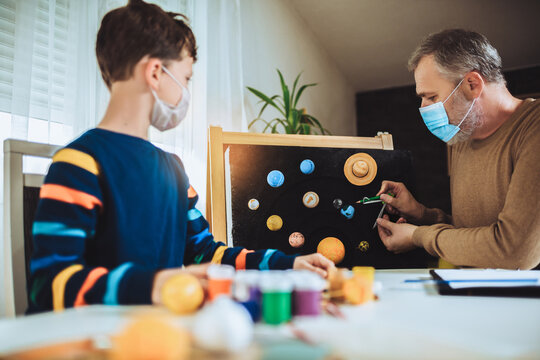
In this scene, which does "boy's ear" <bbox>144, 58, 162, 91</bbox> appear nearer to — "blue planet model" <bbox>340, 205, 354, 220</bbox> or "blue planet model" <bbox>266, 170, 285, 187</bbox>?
"blue planet model" <bbox>266, 170, 285, 187</bbox>

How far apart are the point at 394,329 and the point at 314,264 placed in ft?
1.15

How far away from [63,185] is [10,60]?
0.66 metres

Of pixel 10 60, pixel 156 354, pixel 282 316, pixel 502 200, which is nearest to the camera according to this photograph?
pixel 156 354

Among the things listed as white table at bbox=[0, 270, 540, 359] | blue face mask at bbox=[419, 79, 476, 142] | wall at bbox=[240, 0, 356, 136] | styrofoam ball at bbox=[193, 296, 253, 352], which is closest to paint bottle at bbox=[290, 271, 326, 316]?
white table at bbox=[0, 270, 540, 359]

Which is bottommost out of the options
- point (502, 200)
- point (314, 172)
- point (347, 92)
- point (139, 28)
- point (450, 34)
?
point (502, 200)

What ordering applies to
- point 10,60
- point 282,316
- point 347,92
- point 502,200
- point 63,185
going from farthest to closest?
Answer: point 347,92, point 502,200, point 10,60, point 63,185, point 282,316

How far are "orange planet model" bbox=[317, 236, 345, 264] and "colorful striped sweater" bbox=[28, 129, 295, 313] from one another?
0.45m

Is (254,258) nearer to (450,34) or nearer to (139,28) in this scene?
(139,28)

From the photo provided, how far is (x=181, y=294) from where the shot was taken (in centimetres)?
50

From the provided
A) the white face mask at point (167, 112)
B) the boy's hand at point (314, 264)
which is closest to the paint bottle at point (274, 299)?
the boy's hand at point (314, 264)

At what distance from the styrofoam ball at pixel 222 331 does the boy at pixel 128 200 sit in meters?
0.20

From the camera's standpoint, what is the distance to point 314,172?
1.37 metres

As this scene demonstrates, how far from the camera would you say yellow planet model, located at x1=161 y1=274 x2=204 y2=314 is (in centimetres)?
50

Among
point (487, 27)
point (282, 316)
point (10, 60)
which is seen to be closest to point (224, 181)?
point (10, 60)
